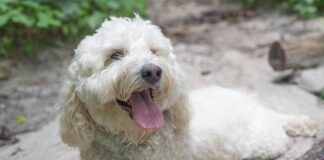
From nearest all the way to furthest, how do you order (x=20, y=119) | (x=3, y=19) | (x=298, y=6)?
1. (x=20, y=119)
2. (x=3, y=19)
3. (x=298, y=6)

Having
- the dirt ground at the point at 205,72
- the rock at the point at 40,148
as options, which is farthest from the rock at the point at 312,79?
the rock at the point at 40,148

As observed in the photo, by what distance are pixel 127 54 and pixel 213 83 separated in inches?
130

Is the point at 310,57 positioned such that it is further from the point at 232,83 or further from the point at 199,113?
the point at 199,113

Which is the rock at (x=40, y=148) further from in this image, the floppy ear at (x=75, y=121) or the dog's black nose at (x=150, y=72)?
the dog's black nose at (x=150, y=72)

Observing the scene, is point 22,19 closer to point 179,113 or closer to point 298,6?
point 179,113

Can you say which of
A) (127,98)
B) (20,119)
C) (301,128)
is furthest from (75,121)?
(20,119)

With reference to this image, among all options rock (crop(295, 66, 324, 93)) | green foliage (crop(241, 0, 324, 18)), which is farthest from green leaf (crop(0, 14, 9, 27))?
green foliage (crop(241, 0, 324, 18))

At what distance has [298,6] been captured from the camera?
851 cm

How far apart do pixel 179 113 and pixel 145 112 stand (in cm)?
37

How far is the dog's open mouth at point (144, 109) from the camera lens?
337 centimetres

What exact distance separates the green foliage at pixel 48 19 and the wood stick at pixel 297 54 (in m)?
2.51

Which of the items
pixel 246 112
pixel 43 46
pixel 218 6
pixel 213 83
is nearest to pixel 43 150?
pixel 246 112

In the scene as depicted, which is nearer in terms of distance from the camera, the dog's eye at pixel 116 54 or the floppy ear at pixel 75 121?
the dog's eye at pixel 116 54

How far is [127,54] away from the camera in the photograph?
3.46m
